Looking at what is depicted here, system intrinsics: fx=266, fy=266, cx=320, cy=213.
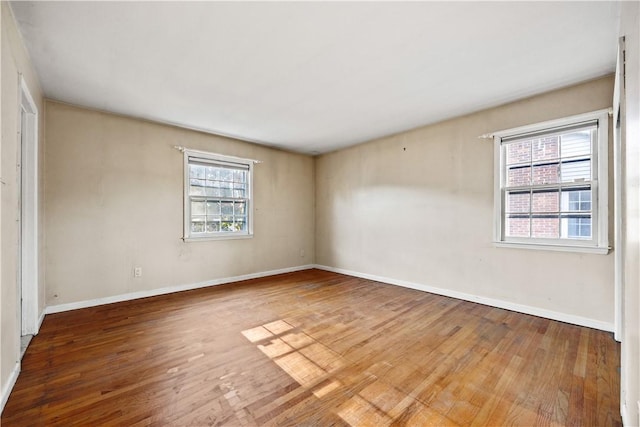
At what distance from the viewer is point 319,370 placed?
199 cm

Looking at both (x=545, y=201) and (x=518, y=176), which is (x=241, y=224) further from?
(x=545, y=201)

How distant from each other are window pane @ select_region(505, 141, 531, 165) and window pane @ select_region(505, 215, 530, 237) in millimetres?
684

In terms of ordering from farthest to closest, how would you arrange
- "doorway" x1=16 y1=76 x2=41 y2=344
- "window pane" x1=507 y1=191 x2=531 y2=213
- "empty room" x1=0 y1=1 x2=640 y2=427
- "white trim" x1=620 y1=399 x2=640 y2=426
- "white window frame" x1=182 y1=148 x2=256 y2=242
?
1. "white window frame" x1=182 y1=148 x2=256 y2=242
2. "window pane" x1=507 y1=191 x2=531 y2=213
3. "doorway" x1=16 y1=76 x2=41 y2=344
4. "empty room" x1=0 y1=1 x2=640 y2=427
5. "white trim" x1=620 y1=399 x2=640 y2=426

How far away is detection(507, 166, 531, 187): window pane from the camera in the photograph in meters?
3.19

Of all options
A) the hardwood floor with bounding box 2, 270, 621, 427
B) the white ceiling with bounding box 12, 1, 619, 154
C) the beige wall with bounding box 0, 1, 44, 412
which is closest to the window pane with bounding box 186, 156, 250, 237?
the white ceiling with bounding box 12, 1, 619, 154

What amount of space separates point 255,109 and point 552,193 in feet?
12.0

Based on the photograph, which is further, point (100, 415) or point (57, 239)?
point (57, 239)

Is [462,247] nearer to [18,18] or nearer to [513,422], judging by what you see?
[513,422]

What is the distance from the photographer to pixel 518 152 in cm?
327

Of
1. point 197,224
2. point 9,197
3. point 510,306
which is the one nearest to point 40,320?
point 9,197

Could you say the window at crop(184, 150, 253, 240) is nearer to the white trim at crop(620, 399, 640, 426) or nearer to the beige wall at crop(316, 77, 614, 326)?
the beige wall at crop(316, 77, 614, 326)

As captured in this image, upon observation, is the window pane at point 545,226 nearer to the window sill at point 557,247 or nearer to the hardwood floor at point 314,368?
the window sill at point 557,247

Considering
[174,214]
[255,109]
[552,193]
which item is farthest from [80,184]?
[552,193]

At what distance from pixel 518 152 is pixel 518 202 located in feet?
2.02
